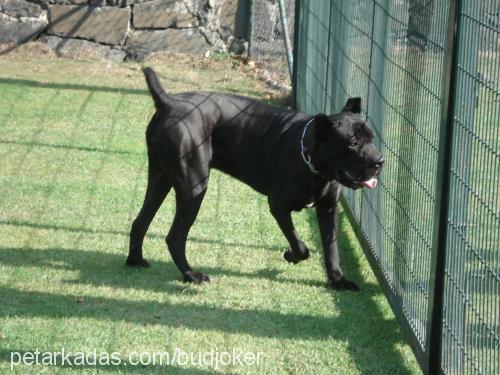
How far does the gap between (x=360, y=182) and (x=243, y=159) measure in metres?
1.04

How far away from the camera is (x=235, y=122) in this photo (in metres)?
6.69

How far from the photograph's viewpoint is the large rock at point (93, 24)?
43.4 ft

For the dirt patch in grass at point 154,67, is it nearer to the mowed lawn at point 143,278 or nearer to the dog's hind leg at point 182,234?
the mowed lawn at point 143,278

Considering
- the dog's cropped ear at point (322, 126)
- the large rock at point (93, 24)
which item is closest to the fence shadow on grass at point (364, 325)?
the dog's cropped ear at point (322, 126)

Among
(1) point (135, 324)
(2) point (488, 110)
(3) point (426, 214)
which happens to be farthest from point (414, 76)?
(1) point (135, 324)

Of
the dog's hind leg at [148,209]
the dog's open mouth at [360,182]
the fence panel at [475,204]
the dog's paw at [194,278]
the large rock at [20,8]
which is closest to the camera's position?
the fence panel at [475,204]

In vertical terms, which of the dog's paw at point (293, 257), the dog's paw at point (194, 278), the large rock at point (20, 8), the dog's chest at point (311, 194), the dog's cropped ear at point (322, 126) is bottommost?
the large rock at point (20, 8)

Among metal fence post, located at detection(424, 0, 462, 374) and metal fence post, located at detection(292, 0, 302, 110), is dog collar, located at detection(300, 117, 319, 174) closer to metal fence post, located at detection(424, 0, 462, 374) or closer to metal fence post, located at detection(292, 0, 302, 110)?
metal fence post, located at detection(424, 0, 462, 374)

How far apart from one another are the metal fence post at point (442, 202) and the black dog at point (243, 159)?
126 cm

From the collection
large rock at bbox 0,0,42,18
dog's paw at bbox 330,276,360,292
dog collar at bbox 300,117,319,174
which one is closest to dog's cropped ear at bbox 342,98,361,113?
dog collar at bbox 300,117,319,174

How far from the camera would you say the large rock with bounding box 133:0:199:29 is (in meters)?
13.3

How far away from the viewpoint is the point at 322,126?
236 inches

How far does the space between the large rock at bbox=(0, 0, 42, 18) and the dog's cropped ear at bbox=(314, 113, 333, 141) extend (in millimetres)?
8024

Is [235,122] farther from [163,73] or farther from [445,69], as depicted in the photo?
[163,73]
